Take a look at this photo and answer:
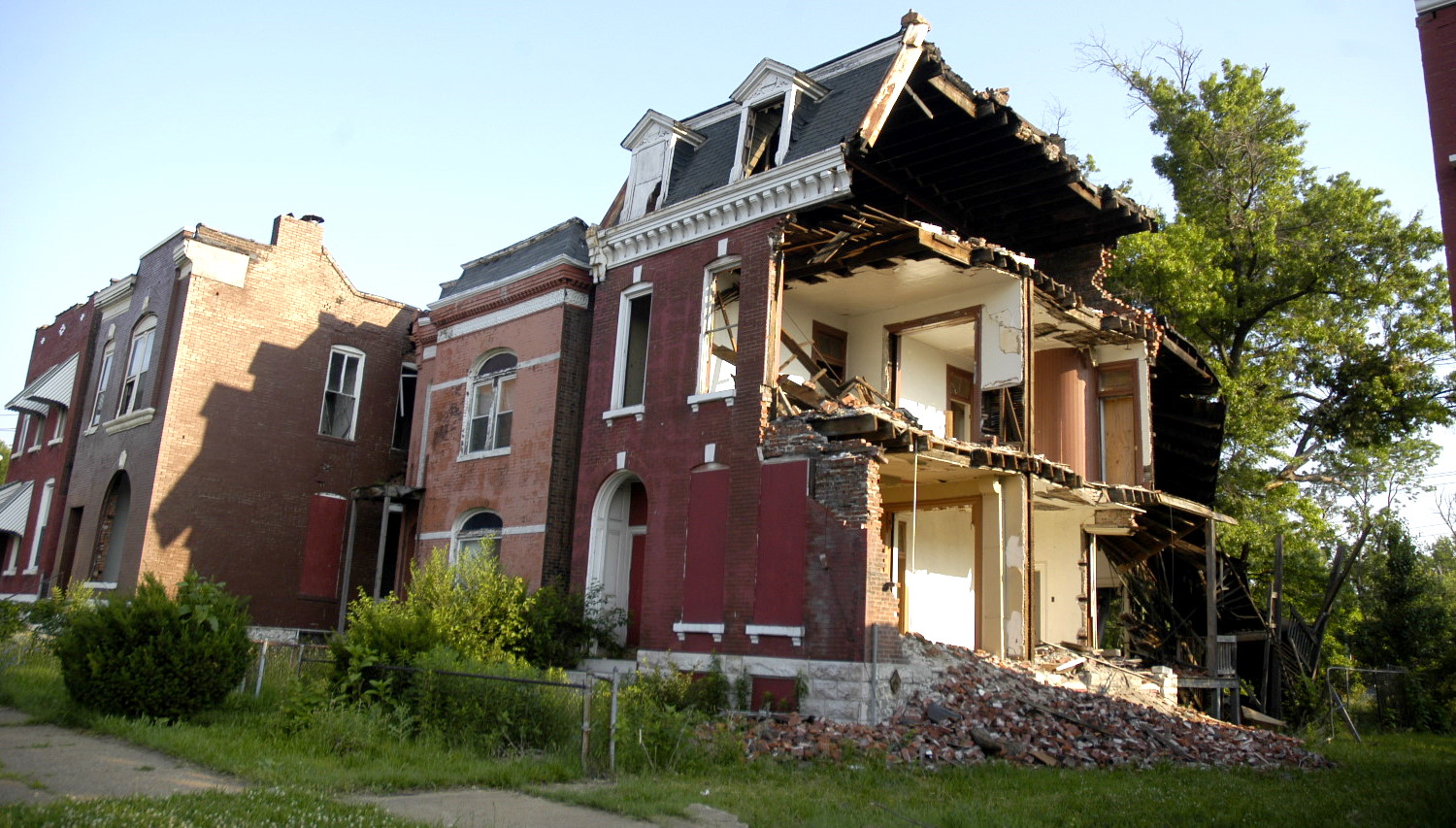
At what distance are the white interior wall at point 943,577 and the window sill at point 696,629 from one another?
4606 millimetres

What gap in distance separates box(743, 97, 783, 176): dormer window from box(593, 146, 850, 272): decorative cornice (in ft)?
3.26

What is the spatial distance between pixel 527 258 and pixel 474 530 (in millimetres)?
6340

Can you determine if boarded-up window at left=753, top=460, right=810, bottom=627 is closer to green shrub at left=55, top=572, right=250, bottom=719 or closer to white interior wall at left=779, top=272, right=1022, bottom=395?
white interior wall at left=779, top=272, right=1022, bottom=395

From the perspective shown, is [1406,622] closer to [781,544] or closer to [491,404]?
[781,544]

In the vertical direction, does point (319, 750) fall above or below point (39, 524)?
below

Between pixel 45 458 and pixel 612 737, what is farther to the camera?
pixel 45 458

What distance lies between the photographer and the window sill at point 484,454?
2341 centimetres

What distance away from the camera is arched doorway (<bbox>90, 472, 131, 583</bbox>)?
26.8 meters

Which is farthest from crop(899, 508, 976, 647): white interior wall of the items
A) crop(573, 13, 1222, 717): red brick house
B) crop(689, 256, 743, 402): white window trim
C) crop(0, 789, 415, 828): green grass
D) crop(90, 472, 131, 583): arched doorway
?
crop(90, 472, 131, 583): arched doorway

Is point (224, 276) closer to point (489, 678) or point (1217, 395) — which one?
point (489, 678)

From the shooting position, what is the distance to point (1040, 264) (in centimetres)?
2377

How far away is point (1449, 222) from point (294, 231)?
84.8ft

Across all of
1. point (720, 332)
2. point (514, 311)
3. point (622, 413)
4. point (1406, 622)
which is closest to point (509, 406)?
point (514, 311)

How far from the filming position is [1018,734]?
14.7 m
